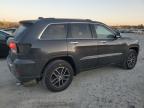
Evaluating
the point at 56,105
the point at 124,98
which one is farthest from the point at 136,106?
the point at 56,105

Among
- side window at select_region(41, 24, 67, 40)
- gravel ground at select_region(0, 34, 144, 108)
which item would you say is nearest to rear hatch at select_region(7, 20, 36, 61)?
side window at select_region(41, 24, 67, 40)

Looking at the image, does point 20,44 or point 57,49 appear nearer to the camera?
point 20,44

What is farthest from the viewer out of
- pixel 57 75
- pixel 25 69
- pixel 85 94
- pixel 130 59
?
pixel 130 59

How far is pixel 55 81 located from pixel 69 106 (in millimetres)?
967

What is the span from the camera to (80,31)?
5336 millimetres

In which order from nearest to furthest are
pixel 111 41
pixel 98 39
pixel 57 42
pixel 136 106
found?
1. pixel 136 106
2. pixel 57 42
3. pixel 98 39
4. pixel 111 41

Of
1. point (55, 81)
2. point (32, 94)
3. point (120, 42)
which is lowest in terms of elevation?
point (32, 94)

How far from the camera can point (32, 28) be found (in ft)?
14.9

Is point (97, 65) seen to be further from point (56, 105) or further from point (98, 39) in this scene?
point (56, 105)

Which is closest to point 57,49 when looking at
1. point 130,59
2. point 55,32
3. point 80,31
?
point 55,32

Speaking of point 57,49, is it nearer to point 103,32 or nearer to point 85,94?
point 85,94

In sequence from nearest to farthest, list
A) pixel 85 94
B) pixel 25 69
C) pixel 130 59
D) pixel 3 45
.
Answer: pixel 25 69 → pixel 85 94 → pixel 130 59 → pixel 3 45

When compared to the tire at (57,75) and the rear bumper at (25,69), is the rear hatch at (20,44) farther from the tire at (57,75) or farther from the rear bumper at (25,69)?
the tire at (57,75)

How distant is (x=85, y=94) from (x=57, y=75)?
870mm
